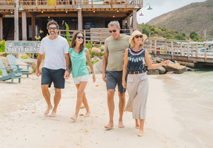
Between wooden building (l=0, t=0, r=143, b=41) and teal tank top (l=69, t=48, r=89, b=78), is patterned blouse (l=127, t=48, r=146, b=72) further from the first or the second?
wooden building (l=0, t=0, r=143, b=41)

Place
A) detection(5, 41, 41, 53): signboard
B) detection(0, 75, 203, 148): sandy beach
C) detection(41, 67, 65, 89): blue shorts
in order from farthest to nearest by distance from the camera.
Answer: detection(5, 41, 41, 53): signboard, detection(41, 67, 65, 89): blue shorts, detection(0, 75, 203, 148): sandy beach

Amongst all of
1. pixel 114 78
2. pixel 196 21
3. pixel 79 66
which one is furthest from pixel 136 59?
pixel 196 21

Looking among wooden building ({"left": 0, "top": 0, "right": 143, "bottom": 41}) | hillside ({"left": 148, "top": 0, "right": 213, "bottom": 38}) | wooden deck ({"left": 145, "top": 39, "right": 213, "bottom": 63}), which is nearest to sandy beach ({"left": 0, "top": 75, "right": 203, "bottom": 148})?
wooden building ({"left": 0, "top": 0, "right": 143, "bottom": 41})

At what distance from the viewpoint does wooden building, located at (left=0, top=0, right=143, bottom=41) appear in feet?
64.4

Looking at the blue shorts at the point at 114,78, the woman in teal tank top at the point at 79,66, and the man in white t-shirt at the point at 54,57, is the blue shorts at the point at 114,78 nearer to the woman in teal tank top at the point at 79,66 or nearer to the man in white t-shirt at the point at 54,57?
the woman in teal tank top at the point at 79,66

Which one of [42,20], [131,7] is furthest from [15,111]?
[42,20]

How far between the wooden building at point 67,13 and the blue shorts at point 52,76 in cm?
1079

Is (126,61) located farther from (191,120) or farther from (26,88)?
(26,88)

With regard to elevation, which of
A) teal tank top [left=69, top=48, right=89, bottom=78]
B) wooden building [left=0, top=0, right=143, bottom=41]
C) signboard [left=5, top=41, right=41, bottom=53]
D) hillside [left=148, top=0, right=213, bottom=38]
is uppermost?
hillside [left=148, top=0, right=213, bottom=38]

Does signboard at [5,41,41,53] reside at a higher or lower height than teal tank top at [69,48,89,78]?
higher

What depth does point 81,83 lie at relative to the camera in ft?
15.3

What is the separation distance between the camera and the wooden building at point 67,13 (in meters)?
19.6

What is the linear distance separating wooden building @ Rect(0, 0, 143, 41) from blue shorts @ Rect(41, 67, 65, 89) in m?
10.8

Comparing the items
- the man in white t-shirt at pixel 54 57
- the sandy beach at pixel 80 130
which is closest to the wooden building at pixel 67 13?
the sandy beach at pixel 80 130
